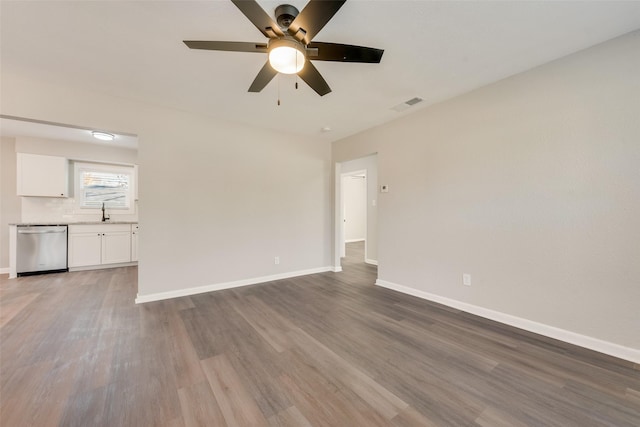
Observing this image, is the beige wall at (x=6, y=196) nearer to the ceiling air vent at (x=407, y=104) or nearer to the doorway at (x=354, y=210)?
the ceiling air vent at (x=407, y=104)

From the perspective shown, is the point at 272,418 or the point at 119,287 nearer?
the point at 272,418

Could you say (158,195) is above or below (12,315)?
above

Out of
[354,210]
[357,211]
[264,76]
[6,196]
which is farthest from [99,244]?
[357,211]

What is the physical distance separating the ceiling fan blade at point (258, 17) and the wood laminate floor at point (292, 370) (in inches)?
91.2

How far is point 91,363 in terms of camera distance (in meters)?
1.89

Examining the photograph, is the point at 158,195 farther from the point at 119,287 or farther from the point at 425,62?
the point at 425,62

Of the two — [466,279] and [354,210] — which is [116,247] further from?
[354,210]

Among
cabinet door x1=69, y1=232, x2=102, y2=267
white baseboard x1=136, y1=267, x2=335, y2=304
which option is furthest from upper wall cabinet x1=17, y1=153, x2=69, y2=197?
white baseboard x1=136, y1=267, x2=335, y2=304

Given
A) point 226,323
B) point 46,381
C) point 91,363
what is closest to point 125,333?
point 91,363

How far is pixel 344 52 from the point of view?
1683 millimetres

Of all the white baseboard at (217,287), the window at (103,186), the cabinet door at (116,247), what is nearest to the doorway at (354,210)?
the white baseboard at (217,287)

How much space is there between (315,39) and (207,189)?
252 centimetres

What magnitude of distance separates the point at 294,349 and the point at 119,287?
3.47 meters

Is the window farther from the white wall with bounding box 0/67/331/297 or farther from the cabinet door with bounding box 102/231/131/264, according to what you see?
the white wall with bounding box 0/67/331/297
